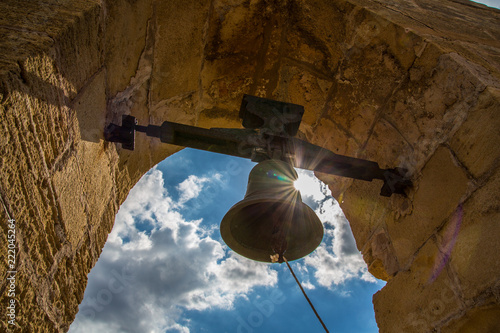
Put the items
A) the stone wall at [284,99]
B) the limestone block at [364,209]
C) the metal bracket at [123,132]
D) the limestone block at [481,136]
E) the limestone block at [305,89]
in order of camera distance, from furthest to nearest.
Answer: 1. the limestone block at [305,89]
2. the limestone block at [364,209]
3. the metal bracket at [123,132]
4. the limestone block at [481,136]
5. the stone wall at [284,99]

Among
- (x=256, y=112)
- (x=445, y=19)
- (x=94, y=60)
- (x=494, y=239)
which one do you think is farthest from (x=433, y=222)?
(x=94, y=60)

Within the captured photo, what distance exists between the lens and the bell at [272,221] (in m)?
1.55

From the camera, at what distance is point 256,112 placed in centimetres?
179

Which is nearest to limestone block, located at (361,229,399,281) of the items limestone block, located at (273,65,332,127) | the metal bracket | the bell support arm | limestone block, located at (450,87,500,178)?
the bell support arm

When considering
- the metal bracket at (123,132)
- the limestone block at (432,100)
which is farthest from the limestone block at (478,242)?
the metal bracket at (123,132)

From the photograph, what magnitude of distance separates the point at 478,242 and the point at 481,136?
1.37 ft

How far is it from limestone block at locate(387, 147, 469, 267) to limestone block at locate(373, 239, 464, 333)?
0.24 feet

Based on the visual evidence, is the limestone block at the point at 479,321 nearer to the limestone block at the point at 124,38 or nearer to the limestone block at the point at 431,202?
the limestone block at the point at 431,202

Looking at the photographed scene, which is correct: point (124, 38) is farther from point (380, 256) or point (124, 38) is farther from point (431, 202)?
point (380, 256)

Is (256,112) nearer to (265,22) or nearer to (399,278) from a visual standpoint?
(265,22)

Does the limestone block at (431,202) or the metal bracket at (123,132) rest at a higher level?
the metal bracket at (123,132)

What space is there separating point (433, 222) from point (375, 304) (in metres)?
0.55

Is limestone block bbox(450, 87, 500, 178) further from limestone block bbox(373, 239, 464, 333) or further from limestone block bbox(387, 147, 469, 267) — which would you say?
limestone block bbox(373, 239, 464, 333)

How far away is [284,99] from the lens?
2.25 meters
